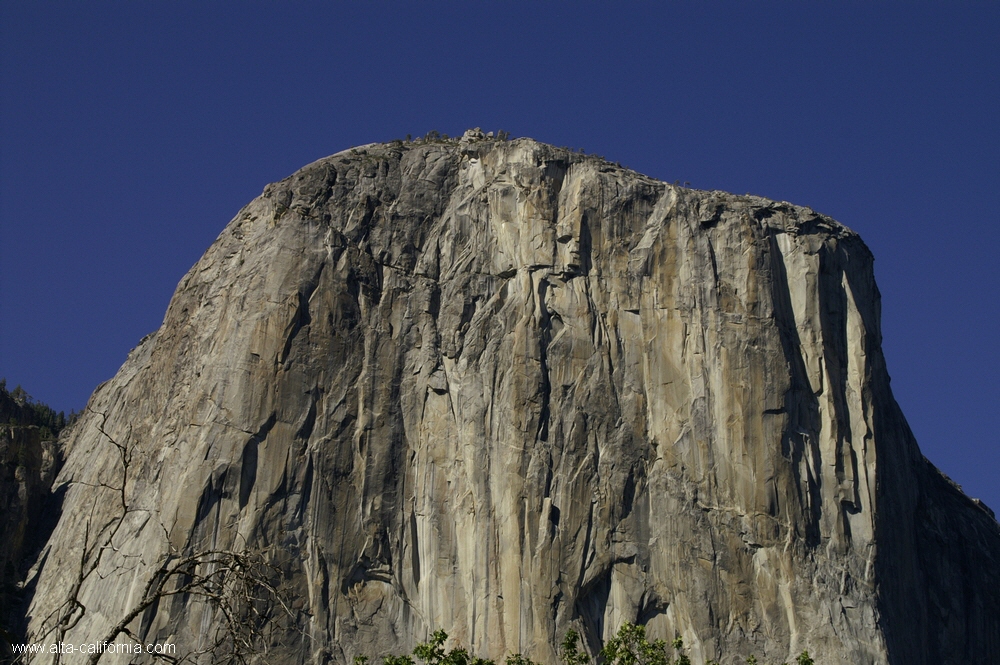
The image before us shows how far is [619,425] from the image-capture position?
4512cm

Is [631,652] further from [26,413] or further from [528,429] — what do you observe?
[26,413]

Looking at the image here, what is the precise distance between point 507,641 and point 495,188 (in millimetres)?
18349

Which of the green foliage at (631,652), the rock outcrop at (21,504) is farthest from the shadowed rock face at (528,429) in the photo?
the green foliage at (631,652)

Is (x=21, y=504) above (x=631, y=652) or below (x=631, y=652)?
above

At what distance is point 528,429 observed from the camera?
44.4 m

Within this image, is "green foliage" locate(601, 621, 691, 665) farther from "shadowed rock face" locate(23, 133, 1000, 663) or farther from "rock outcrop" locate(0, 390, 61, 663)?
"rock outcrop" locate(0, 390, 61, 663)

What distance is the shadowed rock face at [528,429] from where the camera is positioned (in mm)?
42312

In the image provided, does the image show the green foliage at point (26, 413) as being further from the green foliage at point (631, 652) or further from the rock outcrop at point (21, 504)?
the green foliage at point (631, 652)

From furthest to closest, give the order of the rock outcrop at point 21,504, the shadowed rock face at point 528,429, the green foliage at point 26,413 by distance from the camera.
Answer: the green foliage at point 26,413, the rock outcrop at point 21,504, the shadowed rock face at point 528,429

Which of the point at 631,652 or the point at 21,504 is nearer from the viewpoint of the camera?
the point at 631,652

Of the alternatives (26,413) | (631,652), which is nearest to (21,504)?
(26,413)

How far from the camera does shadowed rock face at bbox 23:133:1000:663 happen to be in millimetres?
42312

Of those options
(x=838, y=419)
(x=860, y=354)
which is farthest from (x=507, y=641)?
(x=860, y=354)

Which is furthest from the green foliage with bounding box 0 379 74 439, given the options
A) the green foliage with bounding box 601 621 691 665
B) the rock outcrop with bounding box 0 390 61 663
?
the green foliage with bounding box 601 621 691 665
